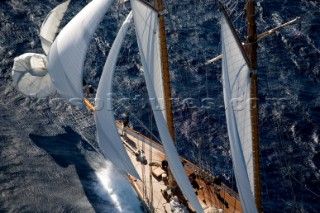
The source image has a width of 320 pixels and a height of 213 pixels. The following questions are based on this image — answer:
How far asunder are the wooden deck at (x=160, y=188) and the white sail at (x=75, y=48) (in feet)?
30.1

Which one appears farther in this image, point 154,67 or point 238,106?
point 154,67

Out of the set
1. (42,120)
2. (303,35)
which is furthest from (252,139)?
(303,35)

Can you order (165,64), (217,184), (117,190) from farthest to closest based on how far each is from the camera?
(117,190) < (217,184) < (165,64)

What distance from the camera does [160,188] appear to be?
3500 cm

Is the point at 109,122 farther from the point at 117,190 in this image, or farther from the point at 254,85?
the point at 117,190

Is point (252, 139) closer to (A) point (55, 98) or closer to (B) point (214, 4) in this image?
(A) point (55, 98)

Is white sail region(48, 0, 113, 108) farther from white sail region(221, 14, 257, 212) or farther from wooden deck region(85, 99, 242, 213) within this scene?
wooden deck region(85, 99, 242, 213)

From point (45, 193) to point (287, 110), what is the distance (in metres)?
25.1

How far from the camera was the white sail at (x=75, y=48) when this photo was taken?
27.5m

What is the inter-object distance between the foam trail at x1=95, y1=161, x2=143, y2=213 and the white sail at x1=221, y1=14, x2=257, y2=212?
1142cm

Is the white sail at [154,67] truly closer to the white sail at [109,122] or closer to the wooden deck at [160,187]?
the white sail at [109,122]

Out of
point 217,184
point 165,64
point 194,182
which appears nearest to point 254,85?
point 165,64

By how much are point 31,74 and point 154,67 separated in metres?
16.3

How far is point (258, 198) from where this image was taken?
30.2 metres
